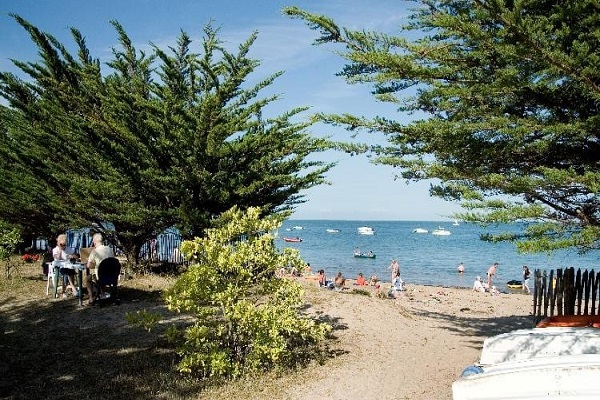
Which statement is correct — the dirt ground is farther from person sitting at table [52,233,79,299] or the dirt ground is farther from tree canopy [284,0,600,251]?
tree canopy [284,0,600,251]

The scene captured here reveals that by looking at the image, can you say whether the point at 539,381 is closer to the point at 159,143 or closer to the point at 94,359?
the point at 94,359

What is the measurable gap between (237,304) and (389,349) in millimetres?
3117

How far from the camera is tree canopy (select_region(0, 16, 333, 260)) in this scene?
11518 millimetres

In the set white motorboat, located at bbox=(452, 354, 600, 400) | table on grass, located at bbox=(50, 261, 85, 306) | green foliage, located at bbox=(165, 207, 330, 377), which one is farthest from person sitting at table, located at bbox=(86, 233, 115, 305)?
white motorboat, located at bbox=(452, 354, 600, 400)

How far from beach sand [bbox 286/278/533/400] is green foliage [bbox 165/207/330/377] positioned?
0.72 m

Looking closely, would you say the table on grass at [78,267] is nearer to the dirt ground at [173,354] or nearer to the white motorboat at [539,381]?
the dirt ground at [173,354]

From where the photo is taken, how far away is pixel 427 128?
6191mm

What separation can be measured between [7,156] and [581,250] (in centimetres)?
2122

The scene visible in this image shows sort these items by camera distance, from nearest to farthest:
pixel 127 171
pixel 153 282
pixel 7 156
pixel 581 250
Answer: pixel 581 250 → pixel 127 171 → pixel 153 282 → pixel 7 156

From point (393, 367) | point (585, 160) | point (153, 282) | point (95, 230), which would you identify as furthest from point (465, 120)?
point (95, 230)

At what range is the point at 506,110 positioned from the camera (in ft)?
22.2

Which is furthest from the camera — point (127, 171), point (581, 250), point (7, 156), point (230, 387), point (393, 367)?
point (7, 156)

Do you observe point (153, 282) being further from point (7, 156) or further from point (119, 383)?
point (7, 156)

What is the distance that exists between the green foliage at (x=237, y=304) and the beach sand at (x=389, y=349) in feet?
2.37
